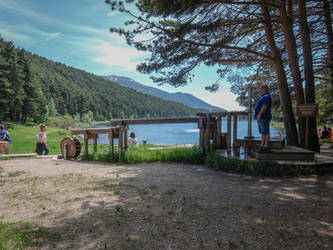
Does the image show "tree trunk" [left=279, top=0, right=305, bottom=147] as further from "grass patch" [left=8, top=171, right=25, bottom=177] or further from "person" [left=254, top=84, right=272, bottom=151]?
"grass patch" [left=8, top=171, right=25, bottom=177]

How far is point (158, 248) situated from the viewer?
2.70 meters

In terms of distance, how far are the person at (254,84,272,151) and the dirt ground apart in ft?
4.12

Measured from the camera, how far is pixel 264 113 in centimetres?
642

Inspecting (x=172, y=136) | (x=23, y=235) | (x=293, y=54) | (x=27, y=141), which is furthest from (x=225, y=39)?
(x=172, y=136)

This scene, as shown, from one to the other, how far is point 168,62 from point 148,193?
5711 mm

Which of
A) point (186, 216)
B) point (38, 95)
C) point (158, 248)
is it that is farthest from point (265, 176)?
point (38, 95)

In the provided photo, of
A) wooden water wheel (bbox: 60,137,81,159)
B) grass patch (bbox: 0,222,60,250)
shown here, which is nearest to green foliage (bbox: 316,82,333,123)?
wooden water wheel (bbox: 60,137,81,159)

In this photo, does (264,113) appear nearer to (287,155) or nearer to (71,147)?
(287,155)

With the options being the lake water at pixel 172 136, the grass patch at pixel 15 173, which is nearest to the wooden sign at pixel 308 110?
the lake water at pixel 172 136

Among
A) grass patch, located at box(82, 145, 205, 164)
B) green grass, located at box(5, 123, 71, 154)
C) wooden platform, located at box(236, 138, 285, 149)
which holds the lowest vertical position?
green grass, located at box(5, 123, 71, 154)

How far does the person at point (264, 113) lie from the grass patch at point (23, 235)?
18.3 ft

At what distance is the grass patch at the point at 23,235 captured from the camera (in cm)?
267

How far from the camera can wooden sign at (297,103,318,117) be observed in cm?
813

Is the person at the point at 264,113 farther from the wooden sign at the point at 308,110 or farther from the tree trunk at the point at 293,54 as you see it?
the tree trunk at the point at 293,54
